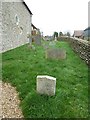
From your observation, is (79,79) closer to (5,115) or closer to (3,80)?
(3,80)

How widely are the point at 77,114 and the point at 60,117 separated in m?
0.52

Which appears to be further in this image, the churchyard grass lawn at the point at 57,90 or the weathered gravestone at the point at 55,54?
the weathered gravestone at the point at 55,54

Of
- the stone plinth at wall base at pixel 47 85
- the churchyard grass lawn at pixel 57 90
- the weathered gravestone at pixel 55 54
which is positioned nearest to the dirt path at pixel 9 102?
the churchyard grass lawn at pixel 57 90

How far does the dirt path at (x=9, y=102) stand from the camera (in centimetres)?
655

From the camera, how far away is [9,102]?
7.26 metres

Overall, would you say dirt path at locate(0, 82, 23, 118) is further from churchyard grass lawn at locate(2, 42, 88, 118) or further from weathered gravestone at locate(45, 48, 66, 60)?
weathered gravestone at locate(45, 48, 66, 60)

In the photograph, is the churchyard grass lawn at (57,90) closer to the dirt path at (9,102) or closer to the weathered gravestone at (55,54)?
the dirt path at (9,102)

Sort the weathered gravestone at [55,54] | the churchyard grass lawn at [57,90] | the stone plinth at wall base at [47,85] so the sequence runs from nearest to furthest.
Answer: the churchyard grass lawn at [57,90] → the stone plinth at wall base at [47,85] → the weathered gravestone at [55,54]

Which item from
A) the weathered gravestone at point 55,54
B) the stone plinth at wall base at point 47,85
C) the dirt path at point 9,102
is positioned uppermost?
the weathered gravestone at point 55,54

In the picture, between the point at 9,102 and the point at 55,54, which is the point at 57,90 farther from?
the point at 55,54

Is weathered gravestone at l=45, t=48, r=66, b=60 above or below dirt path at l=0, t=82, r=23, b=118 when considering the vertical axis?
above

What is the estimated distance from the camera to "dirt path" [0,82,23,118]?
655cm

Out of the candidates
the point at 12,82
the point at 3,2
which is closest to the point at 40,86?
the point at 12,82

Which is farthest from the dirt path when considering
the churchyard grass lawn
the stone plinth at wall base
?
the stone plinth at wall base
